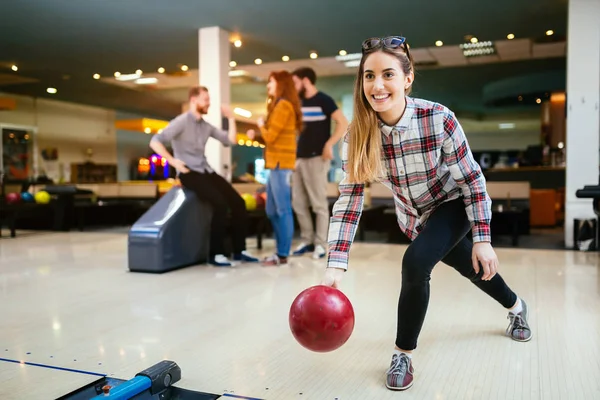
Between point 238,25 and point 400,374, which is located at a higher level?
point 238,25

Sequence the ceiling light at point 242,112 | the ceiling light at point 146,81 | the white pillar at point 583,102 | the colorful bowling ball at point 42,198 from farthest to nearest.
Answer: the ceiling light at point 242,112
the ceiling light at point 146,81
the colorful bowling ball at point 42,198
the white pillar at point 583,102

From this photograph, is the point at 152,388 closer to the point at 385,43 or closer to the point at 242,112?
the point at 385,43

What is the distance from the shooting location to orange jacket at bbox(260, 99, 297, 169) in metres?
4.23

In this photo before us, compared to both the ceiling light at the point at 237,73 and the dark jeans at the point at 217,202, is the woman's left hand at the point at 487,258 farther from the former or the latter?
the ceiling light at the point at 237,73

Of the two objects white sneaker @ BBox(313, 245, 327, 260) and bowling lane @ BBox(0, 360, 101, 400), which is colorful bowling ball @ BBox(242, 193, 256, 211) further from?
bowling lane @ BBox(0, 360, 101, 400)

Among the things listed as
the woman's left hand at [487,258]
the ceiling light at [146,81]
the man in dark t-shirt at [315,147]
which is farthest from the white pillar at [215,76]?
Answer: the woman's left hand at [487,258]

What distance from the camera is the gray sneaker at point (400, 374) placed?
177 centimetres

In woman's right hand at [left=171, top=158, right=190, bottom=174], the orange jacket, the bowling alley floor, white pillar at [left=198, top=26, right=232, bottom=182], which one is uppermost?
white pillar at [left=198, top=26, right=232, bottom=182]

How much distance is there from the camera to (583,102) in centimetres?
551

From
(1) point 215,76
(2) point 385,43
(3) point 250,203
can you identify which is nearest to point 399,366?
(2) point 385,43

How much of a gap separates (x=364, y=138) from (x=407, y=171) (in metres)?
0.20

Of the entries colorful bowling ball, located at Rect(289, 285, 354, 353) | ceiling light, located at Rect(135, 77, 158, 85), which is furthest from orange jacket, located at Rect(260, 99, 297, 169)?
ceiling light, located at Rect(135, 77, 158, 85)

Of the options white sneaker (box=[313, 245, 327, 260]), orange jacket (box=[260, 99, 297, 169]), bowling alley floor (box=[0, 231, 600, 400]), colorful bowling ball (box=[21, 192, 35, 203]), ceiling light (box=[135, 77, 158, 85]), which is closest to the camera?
bowling alley floor (box=[0, 231, 600, 400])

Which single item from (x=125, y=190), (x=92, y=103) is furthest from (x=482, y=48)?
(x=92, y=103)
